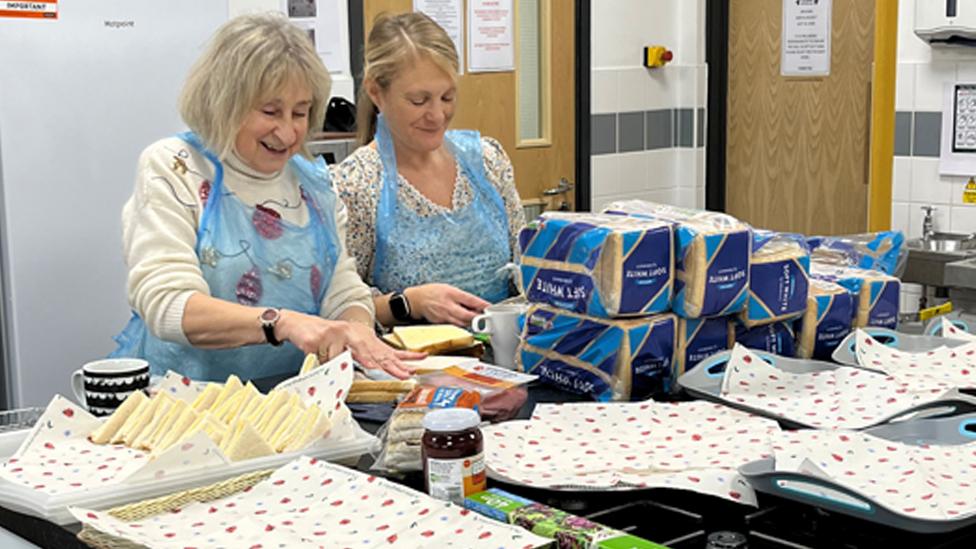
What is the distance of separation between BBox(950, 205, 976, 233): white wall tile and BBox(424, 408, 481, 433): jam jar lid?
10.4ft

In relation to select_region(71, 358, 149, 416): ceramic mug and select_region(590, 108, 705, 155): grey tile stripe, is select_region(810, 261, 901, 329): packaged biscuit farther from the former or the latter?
select_region(590, 108, 705, 155): grey tile stripe

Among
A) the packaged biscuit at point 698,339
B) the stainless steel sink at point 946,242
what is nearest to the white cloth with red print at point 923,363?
the packaged biscuit at point 698,339

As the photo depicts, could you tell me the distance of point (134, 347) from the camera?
2523mm

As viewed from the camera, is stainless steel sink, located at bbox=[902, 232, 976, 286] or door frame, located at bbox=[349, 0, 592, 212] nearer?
stainless steel sink, located at bbox=[902, 232, 976, 286]

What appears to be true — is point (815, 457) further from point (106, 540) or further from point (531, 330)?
point (106, 540)

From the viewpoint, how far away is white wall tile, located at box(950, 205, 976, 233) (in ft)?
13.8

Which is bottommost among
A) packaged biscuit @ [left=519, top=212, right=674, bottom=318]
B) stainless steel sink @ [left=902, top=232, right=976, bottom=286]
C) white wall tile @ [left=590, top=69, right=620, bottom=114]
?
stainless steel sink @ [left=902, top=232, right=976, bottom=286]

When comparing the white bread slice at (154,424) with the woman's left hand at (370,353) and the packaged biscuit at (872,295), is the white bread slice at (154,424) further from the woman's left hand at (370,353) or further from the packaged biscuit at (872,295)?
the packaged biscuit at (872,295)

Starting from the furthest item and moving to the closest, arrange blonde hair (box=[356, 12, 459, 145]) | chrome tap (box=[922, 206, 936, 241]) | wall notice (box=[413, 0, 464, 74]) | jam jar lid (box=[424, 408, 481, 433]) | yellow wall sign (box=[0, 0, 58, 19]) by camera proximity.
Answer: wall notice (box=[413, 0, 464, 74]) → chrome tap (box=[922, 206, 936, 241]) → yellow wall sign (box=[0, 0, 58, 19]) → blonde hair (box=[356, 12, 459, 145]) → jam jar lid (box=[424, 408, 481, 433])

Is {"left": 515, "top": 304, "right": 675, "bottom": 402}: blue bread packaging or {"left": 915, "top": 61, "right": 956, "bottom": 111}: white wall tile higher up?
{"left": 915, "top": 61, "right": 956, "bottom": 111}: white wall tile

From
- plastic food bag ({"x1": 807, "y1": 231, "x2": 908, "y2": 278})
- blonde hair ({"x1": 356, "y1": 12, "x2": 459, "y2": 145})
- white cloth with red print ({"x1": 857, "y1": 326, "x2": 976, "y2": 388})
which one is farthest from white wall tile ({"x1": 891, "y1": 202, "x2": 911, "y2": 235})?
white cloth with red print ({"x1": 857, "y1": 326, "x2": 976, "y2": 388})

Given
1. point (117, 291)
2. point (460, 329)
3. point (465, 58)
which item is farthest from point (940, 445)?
point (465, 58)

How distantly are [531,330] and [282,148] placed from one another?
651 millimetres

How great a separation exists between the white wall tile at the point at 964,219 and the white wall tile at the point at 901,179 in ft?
0.58
